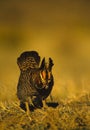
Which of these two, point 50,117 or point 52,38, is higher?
point 52,38

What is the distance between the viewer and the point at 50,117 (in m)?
11.2

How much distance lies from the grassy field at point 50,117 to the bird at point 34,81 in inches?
6.6

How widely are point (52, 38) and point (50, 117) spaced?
9.84 m

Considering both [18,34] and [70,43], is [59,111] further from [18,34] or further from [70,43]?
[18,34]

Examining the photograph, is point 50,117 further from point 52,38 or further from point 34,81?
point 52,38

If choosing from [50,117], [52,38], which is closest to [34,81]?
[50,117]

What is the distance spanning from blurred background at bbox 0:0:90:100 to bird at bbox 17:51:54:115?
1032mm

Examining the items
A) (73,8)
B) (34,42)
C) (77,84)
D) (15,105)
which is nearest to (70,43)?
(34,42)

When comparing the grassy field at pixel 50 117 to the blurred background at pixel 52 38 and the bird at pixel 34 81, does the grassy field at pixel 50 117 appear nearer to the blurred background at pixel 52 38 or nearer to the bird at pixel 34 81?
the bird at pixel 34 81

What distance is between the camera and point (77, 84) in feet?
44.8

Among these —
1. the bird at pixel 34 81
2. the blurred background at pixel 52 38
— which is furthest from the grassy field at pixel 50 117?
the blurred background at pixel 52 38

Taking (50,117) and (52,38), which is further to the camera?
(52,38)

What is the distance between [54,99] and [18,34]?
953 cm

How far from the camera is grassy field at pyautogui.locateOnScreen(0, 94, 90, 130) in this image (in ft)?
36.0
